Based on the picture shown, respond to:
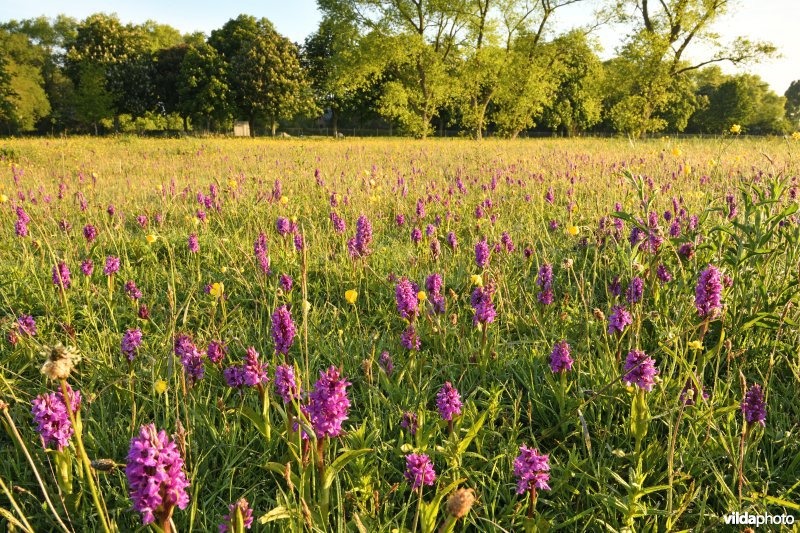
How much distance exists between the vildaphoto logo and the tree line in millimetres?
21312

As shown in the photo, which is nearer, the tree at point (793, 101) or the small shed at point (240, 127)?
the small shed at point (240, 127)

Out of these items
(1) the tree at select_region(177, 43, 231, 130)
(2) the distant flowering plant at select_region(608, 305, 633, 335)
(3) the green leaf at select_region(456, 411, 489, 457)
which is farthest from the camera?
(1) the tree at select_region(177, 43, 231, 130)

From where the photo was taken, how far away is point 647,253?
9.30ft

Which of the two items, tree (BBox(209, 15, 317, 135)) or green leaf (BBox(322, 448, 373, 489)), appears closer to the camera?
green leaf (BBox(322, 448, 373, 489))

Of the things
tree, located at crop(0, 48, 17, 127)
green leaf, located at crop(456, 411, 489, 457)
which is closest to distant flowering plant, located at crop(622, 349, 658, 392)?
green leaf, located at crop(456, 411, 489, 457)

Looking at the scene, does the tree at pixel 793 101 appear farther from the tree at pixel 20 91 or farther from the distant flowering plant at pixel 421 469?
the tree at pixel 20 91

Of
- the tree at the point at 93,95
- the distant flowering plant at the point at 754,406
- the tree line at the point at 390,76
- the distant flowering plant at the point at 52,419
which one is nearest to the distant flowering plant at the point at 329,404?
the distant flowering plant at the point at 52,419

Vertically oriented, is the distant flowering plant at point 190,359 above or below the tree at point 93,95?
below

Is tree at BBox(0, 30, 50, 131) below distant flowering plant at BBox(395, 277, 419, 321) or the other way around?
the other way around

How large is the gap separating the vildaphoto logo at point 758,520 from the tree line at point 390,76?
21.3 meters

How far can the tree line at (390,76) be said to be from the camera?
25609 millimetres

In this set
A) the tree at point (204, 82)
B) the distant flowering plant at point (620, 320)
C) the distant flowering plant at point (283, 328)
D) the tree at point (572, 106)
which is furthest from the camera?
the tree at point (572, 106)

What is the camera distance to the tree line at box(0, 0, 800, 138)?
84.0 feet

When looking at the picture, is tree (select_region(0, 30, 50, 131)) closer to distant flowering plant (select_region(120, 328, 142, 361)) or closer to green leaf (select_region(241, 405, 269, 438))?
distant flowering plant (select_region(120, 328, 142, 361))
